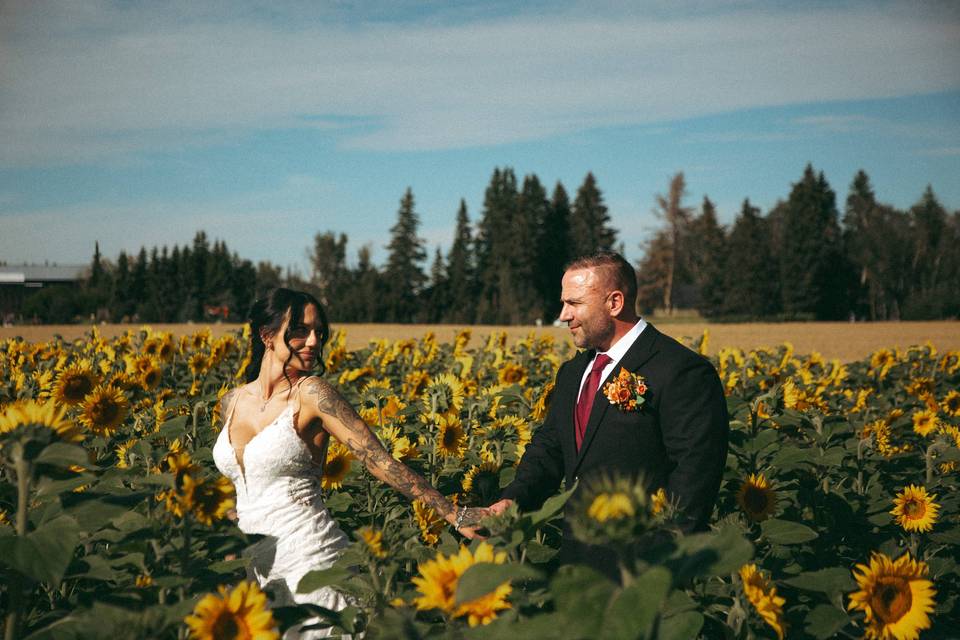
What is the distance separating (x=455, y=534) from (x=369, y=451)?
23.4 inches

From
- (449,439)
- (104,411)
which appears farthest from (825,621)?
(104,411)

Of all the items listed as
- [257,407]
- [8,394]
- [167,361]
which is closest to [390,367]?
[167,361]

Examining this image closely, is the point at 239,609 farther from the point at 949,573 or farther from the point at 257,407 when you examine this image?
the point at 949,573

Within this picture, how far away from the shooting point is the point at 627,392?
10.4 ft

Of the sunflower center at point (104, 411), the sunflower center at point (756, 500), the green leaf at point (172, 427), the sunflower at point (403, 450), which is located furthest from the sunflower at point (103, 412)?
the sunflower center at point (756, 500)

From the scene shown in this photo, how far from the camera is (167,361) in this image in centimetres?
674

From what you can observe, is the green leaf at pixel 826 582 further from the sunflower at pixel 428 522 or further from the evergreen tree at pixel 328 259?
the evergreen tree at pixel 328 259

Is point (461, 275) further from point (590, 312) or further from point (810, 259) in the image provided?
point (590, 312)

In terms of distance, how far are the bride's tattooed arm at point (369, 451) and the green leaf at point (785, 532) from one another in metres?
1.00

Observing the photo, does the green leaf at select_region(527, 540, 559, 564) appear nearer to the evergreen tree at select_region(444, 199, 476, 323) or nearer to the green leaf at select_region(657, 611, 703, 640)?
the green leaf at select_region(657, 611, 703, 640)

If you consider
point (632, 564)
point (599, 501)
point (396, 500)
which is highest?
point (599, 501)

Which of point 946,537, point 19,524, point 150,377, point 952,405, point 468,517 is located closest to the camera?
point 19,524

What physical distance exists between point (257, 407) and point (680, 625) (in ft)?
6.82

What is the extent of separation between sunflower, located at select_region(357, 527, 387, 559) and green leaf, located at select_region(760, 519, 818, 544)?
4.10 ft
